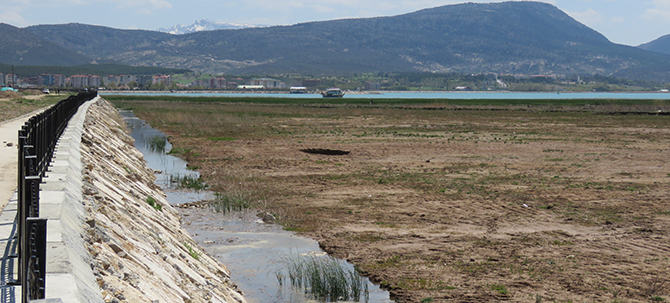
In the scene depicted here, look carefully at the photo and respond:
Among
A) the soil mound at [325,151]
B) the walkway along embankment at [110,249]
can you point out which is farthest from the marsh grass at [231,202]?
the soil mound at [325,151]

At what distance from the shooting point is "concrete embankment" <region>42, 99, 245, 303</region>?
4996 millimetres

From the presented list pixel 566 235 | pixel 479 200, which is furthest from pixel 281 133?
pixel 566 235

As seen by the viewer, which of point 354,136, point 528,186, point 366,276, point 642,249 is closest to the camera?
point 366,276

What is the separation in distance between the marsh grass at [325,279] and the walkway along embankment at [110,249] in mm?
1158

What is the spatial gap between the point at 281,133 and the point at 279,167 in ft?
55.8

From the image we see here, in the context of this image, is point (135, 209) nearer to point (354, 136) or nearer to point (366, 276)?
point (366, 276)

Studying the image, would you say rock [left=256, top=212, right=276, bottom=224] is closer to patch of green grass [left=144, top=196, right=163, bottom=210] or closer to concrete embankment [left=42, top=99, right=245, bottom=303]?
patch of green grass [left=144, top=196, right=163, bottom=210]

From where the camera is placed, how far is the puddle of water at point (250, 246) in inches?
397

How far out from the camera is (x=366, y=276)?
35.2ft

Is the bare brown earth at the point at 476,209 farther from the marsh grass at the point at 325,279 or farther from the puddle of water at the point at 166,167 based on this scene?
the puddle of water at the point at 166,167

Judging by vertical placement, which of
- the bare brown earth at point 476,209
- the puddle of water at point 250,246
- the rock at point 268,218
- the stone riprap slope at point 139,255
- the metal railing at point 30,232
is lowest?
the puddle of water at point 250,246

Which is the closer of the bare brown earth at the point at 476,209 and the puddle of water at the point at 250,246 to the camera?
the puddle of water at the point at 250,246

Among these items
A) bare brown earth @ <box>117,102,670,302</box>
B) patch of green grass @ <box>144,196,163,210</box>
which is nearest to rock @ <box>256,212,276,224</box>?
bare brown earth @ <box>117,102,670,302</box>

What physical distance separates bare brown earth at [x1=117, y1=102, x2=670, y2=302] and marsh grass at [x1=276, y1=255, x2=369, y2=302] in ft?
1.46
